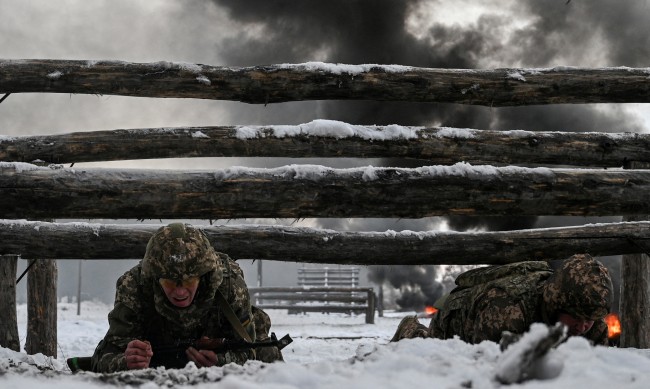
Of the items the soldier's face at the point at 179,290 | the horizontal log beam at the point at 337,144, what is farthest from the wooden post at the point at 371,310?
the soldier's face at the point at 179,290

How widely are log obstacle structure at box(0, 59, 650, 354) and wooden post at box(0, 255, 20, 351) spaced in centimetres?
48

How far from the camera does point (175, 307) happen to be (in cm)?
293

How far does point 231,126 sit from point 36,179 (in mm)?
1428

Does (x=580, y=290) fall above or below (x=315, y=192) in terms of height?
below

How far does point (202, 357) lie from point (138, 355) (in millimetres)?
336

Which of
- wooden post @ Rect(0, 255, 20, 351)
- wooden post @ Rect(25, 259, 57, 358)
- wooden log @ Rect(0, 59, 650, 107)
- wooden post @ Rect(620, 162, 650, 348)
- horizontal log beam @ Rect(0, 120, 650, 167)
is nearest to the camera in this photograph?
horizontal log beam @ Rect(0, 120, 650, 167)

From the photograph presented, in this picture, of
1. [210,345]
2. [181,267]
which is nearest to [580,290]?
[210,345]

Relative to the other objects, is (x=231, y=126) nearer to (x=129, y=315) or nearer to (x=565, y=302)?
(x=129, y=315)

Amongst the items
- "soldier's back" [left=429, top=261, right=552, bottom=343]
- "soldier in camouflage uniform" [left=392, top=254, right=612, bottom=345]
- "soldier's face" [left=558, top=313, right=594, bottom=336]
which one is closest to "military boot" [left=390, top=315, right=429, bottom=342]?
"soldier's back" [left=429, top=261, right=552, bottom=343]

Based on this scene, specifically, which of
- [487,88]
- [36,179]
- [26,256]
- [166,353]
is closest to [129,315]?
[166,353]

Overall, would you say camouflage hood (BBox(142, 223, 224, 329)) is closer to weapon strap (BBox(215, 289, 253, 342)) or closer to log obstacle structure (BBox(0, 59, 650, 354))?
weapon strap (BBox(215, 289, 253, 342))

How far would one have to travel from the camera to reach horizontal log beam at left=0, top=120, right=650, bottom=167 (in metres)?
4.26

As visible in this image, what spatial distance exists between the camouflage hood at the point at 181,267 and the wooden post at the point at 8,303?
2306mm

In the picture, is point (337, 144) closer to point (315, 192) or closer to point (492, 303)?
point (315, 192)
